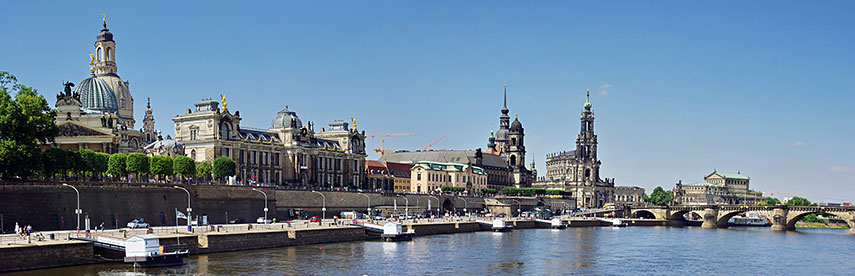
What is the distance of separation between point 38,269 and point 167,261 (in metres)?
8.23

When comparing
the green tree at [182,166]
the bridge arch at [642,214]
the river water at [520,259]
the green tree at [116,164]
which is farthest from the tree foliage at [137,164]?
the bridge arch at [642,214]

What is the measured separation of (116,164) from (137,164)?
2496 millimetres

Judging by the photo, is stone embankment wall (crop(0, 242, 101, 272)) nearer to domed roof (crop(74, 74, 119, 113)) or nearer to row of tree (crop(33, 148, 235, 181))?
row of tree (crop(33, 148, 235, 181))

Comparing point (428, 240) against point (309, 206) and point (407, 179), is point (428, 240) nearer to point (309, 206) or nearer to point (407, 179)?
point (309, 206)

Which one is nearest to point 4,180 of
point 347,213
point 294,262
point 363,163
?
point 294,262

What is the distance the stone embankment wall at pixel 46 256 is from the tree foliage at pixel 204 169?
50903 mm

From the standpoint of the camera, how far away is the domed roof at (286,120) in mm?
132125

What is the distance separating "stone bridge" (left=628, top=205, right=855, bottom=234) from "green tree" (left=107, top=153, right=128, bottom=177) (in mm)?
105294

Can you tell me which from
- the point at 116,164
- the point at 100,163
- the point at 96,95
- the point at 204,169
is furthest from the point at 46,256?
the point at 96,95

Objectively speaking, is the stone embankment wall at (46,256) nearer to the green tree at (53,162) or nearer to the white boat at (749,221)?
the green tree at (53,162)

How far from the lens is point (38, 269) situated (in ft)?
174

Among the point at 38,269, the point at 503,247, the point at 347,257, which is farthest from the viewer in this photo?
the point at 503,247

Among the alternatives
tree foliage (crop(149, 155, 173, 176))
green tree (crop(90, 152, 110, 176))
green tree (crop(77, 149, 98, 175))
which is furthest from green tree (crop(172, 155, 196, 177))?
green tree (crop(77, 149, 98, 175))

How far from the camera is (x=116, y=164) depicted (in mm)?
89938
